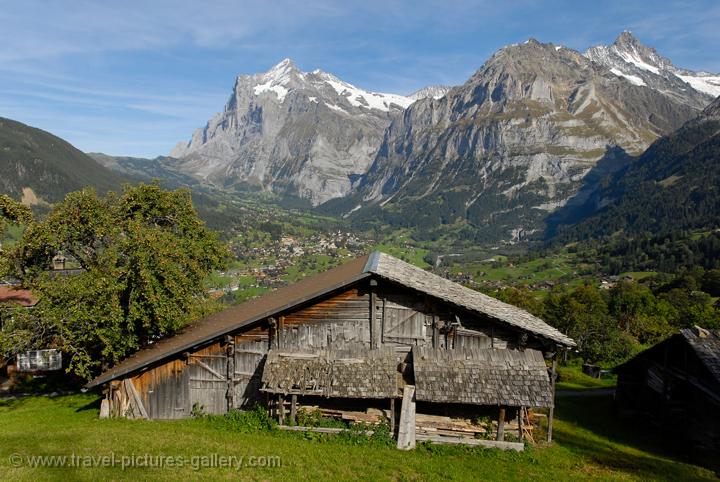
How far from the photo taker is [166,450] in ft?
51.4

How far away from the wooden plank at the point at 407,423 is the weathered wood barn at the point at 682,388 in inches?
535

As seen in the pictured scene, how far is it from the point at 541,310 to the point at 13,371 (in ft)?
214

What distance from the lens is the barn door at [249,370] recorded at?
20.2m

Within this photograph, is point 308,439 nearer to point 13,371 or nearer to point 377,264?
point 377,264

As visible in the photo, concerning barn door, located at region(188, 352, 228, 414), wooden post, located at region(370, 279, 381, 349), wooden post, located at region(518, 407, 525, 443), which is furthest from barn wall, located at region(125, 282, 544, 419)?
wooden post, located at region(518, 407, 525, 443)

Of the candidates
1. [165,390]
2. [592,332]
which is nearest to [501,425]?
[165,390]

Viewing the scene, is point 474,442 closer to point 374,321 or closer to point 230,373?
point 374,321

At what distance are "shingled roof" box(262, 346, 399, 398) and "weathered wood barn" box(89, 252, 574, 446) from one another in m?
0.04

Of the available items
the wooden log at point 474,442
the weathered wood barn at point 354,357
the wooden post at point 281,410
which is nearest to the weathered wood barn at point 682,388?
the weathered wood barn at point 354,357

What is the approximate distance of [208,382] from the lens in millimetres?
20391

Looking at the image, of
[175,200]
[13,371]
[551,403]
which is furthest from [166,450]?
[13,371]

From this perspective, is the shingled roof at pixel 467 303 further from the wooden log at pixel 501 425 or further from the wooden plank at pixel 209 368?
the wooden plank at pixel 209 368

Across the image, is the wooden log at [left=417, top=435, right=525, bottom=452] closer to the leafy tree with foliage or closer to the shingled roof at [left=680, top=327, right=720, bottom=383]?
the shingled roof at [left=680, top=327, right=720, bottom=383]

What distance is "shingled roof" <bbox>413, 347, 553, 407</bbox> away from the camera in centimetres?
1790
